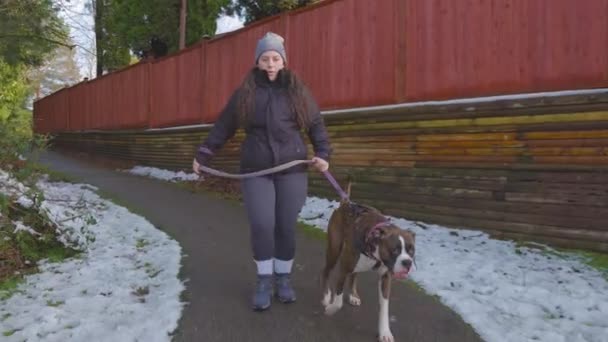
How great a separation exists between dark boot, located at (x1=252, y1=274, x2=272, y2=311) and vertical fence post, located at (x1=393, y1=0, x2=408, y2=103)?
403 centimetres

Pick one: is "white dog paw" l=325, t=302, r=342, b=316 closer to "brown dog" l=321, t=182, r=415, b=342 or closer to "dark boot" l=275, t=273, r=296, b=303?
"brown dog" l=321, t=182, r=415, b=342

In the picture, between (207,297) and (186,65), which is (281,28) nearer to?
(186,65)

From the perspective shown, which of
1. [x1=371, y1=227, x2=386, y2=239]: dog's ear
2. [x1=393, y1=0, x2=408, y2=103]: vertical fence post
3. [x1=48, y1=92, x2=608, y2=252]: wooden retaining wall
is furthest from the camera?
[x1=393, y1=0, x2=408, y2=103]: vertical fence post

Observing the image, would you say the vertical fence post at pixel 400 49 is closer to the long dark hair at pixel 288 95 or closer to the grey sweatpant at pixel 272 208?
the long dark hair at pixel 288 95

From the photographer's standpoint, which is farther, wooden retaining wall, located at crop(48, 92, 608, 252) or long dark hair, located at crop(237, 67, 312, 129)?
wooden retaining wall, located at crop(48, 92, 608, 252)

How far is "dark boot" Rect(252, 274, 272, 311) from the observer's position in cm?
350

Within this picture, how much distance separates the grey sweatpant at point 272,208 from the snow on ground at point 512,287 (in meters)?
1.47

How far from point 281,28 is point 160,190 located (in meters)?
4.43

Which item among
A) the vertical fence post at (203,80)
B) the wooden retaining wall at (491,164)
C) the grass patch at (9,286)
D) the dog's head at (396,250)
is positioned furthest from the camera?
the vertical fence post at (203,80)

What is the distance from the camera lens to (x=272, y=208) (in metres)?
3.50

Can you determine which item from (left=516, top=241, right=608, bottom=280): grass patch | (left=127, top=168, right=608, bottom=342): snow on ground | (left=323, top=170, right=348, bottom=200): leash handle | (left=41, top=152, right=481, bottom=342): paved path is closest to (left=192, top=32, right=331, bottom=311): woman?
(left=323, top=170, right=348, bottom=200): leash handle

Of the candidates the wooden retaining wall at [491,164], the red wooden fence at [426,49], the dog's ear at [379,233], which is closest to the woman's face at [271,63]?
the dog's ear at [379,233]

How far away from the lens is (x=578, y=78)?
16.4ft

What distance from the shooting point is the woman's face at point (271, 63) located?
341cm
